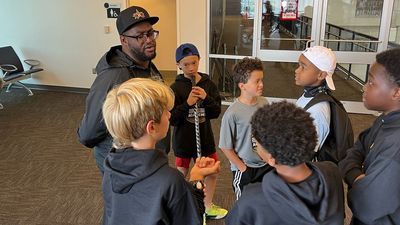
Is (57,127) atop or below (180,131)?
below

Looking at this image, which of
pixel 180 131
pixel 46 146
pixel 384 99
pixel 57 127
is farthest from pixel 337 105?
pixel 57 127

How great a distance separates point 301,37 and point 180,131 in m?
3.20

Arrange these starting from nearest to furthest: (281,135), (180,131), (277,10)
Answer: (281,135) → (180,131) → (277,10)

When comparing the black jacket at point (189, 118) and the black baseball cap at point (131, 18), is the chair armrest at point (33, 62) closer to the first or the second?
the black jacket at point (189, 118)

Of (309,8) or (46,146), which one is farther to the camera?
(309,8)

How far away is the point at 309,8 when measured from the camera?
472cm

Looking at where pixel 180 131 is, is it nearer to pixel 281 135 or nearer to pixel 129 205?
pixel 129 205

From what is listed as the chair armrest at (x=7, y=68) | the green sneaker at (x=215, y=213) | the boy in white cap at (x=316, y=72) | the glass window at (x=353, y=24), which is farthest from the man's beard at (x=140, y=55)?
the chair armrest at (x=7, y=68)

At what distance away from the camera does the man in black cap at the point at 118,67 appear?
1.63 m

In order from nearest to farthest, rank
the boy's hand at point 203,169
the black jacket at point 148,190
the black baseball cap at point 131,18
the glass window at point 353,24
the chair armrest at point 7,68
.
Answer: the black jacket at point 148,190, the boy's hand at point 203,169, the black baseball cap at point 131,18, the glass window at point 353,24, the chair armrest at point 7,68

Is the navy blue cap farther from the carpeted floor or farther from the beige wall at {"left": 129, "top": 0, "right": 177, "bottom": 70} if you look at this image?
the beige wall at {"left": 129, "top": 0, "right": 177, "bottom": 70}

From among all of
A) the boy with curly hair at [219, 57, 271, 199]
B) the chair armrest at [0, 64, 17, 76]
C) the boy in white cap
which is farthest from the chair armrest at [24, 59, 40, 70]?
the boy in white cap

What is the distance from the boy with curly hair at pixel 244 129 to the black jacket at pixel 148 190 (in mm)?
733

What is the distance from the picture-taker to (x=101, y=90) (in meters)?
1.63
